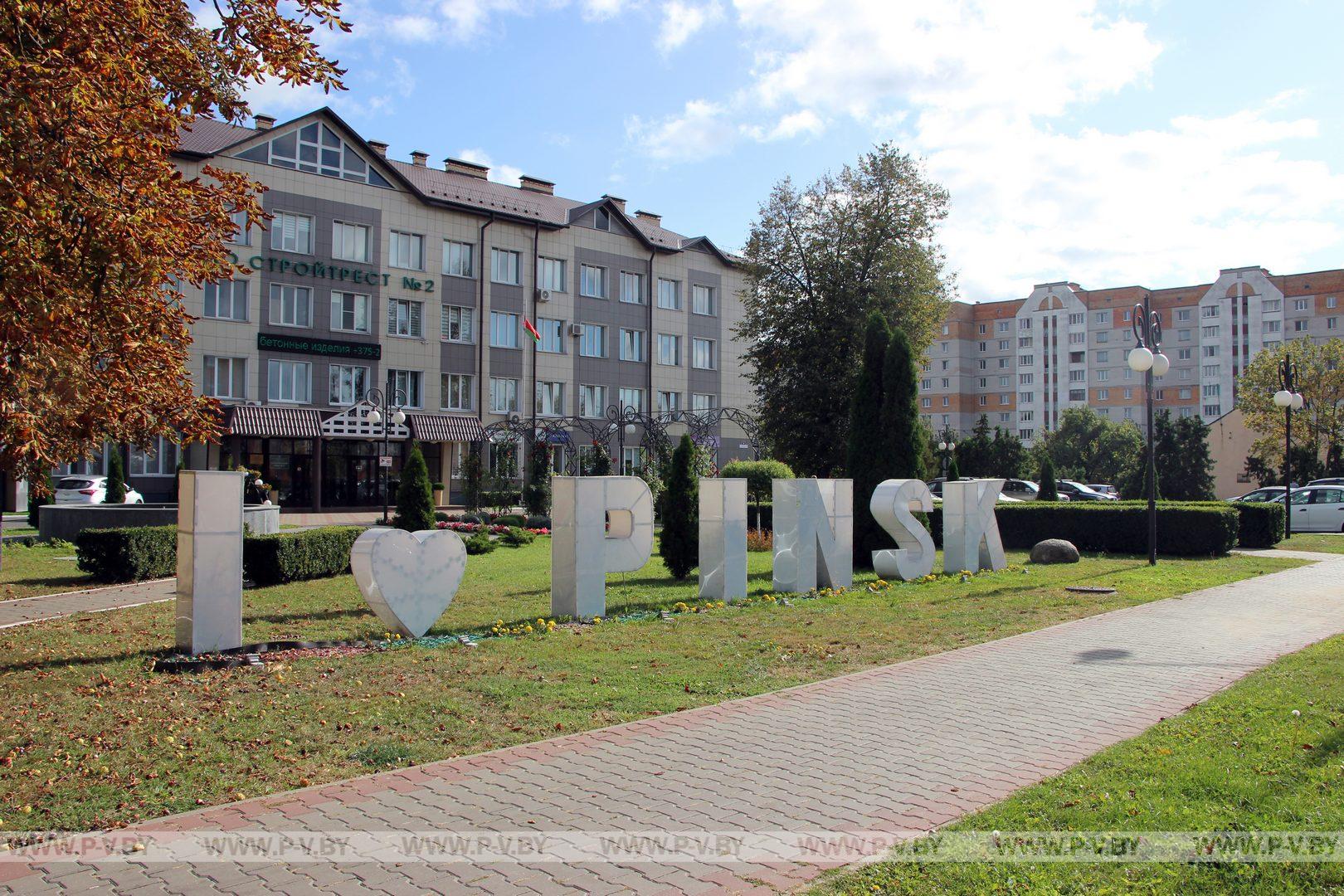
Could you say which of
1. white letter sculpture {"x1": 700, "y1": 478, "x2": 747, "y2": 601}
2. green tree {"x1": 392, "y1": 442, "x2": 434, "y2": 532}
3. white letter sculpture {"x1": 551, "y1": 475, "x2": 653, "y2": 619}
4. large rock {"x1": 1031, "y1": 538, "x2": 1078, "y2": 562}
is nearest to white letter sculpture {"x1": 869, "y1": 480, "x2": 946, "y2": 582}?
white letter sculpture {"x1": 700, "y1": 478, "x2": 747, "y2": 601}

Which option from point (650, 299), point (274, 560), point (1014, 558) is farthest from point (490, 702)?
point (650, 299)

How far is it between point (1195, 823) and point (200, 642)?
8.33m

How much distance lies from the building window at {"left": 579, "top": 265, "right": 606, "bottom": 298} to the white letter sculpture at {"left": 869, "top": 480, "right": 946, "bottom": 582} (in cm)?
3419

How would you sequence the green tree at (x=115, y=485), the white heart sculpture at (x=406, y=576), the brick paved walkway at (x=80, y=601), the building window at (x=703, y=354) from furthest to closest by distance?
1. the building window at (x=703, y=354)
2. the green tree at (x=115, y=485)
3. the brick paved walkway at (x=80, y=601)
4. the white heart sculpture at (x=406, y=576)

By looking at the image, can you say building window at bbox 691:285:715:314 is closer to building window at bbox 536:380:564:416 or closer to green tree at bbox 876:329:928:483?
building window at bbox 536:380:564:416

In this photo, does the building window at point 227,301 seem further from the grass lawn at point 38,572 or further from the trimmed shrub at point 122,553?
the trimmed shrub at point 122,553

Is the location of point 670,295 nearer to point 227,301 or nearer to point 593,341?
point 593,341

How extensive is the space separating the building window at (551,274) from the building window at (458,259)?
3270mm

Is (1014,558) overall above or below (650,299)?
below

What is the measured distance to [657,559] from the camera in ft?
66.2

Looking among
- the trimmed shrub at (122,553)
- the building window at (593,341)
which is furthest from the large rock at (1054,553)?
the building window at (593,341)

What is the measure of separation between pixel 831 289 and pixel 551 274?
62.7 ft

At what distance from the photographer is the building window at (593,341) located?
1893 inches

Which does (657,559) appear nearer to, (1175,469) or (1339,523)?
(1339,523)
